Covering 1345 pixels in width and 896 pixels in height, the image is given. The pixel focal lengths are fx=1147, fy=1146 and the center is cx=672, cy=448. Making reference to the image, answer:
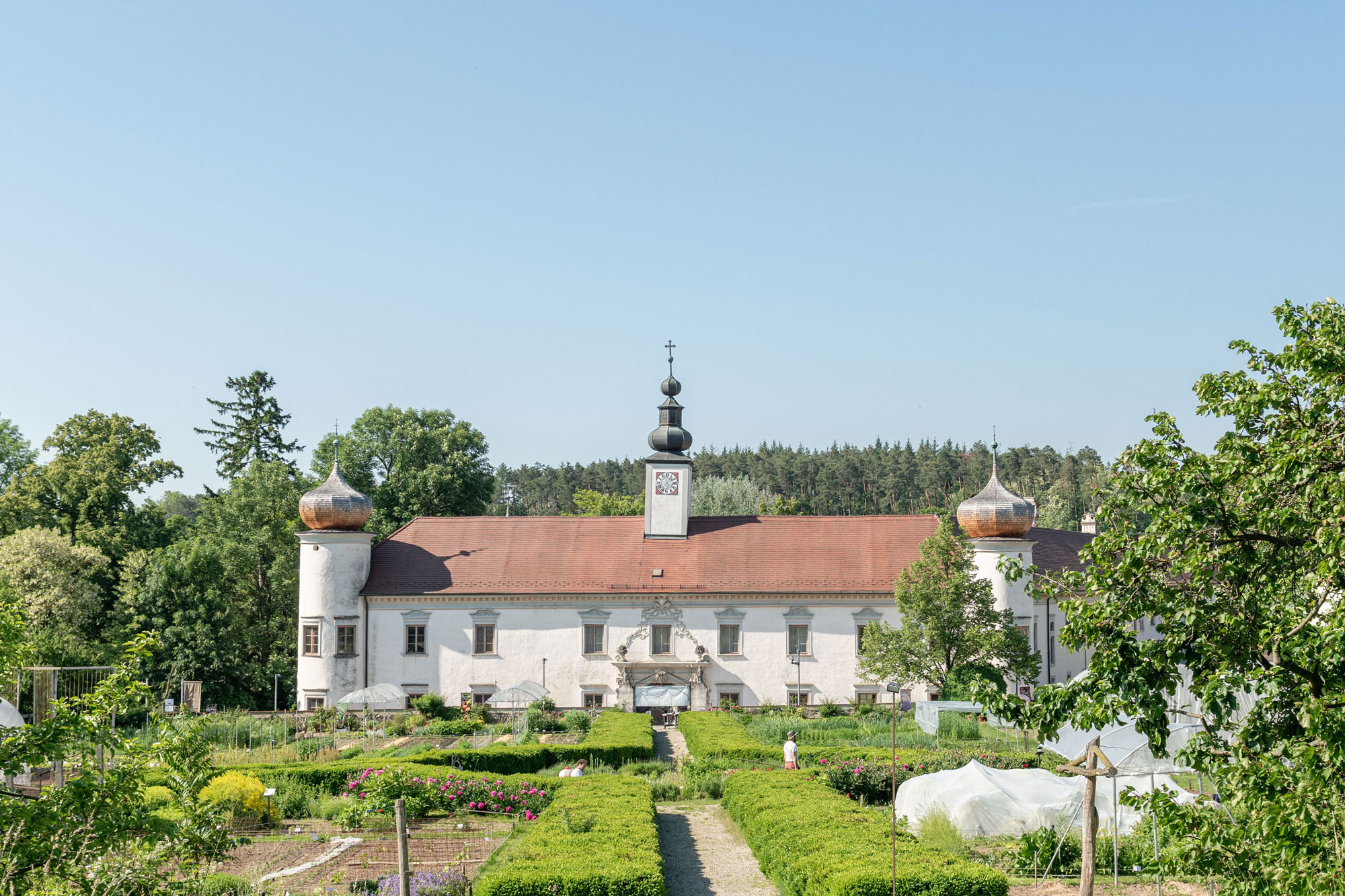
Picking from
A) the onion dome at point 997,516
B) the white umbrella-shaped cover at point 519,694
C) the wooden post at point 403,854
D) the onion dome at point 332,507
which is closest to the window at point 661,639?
the white umbrella-shaped cover at point 519,694

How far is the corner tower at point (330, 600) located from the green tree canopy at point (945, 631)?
17.9 metres

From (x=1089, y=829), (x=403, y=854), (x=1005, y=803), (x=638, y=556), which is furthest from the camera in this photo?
(x=638, y=556)

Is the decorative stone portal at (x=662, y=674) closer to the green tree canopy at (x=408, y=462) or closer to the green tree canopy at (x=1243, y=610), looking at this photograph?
the green tree canopy at (x=408, y=462)

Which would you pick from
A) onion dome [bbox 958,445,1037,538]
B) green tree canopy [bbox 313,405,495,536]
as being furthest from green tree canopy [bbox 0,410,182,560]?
onion dome [bbox 958,445,1037,538]

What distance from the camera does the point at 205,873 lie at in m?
12.4

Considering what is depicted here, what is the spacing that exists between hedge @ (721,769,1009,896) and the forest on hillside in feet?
293

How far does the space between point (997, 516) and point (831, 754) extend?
15854mm

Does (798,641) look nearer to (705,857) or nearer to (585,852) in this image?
(705,857)

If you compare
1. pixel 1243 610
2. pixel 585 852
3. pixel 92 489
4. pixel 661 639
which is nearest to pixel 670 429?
→ pixel 661 639

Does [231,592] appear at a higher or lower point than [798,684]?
higher

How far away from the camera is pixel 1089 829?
14.1m

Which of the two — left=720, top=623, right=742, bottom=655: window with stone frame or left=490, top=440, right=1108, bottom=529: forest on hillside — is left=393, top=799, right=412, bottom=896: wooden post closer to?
left=720, top=623, right=742, bottom=655: window with stone frame

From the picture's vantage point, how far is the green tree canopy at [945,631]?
3550 centimetres

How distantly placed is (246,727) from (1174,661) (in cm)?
2917
